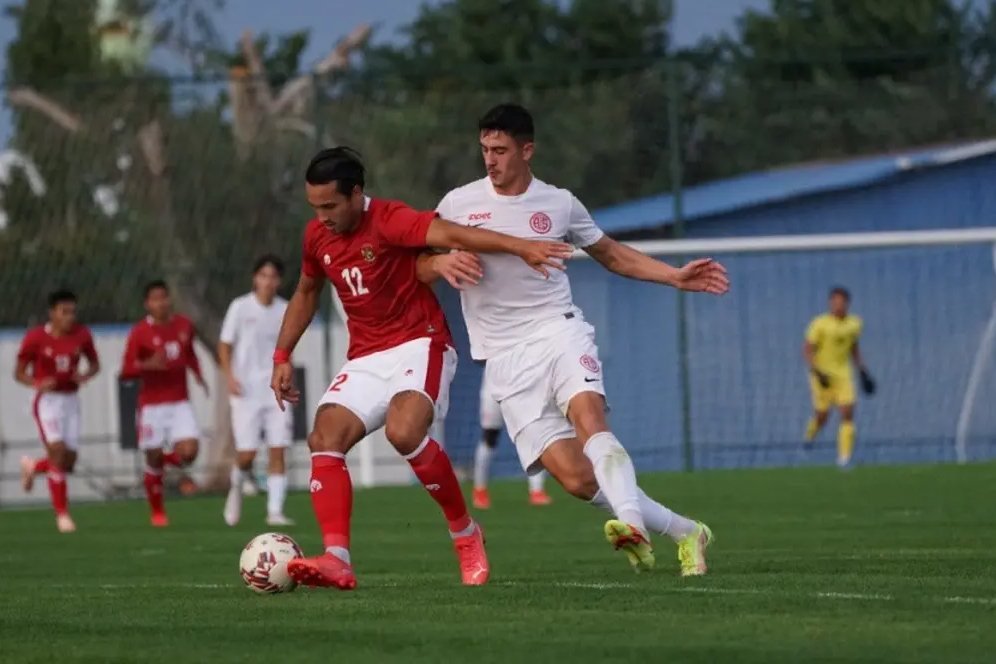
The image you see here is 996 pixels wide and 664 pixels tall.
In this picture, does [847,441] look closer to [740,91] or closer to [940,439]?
[940,439]

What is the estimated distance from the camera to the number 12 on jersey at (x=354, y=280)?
10.4 metres

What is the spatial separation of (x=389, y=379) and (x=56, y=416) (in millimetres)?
11899

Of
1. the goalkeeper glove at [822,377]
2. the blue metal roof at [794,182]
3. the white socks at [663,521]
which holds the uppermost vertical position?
the blue metal roof at [794,182]

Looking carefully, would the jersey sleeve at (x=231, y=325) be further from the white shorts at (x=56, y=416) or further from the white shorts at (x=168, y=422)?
the white shorts at (x=56, y=416)

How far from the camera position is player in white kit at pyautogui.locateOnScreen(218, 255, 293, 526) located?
19.8 m

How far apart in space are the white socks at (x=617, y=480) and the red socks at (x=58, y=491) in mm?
12079

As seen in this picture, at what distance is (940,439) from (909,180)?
7099 millimetres

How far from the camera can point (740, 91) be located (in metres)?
28.8

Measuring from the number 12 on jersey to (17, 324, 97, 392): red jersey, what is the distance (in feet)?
37.1

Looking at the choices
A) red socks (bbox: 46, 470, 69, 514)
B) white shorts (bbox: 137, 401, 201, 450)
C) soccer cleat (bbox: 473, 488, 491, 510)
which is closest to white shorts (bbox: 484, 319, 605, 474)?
soccer cleat (bbox: 473, 488, 491, 510)

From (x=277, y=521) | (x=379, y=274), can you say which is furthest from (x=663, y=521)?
(x=277, y=521)

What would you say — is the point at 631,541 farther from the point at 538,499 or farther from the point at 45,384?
the point at 45,384

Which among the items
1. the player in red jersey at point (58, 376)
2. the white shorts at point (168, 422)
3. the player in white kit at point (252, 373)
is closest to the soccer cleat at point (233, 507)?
the player in white kit at point (252, 373)

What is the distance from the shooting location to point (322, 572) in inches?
389
